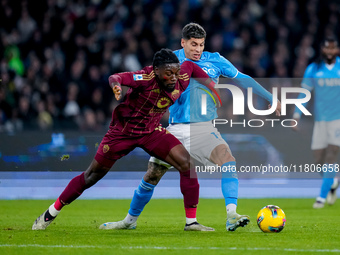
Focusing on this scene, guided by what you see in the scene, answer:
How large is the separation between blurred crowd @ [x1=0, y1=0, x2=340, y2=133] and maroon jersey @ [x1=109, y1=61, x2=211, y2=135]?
6.64m

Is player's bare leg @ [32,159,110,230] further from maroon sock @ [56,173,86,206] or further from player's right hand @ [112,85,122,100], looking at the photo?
player's right hand @ [112,85,122,100]

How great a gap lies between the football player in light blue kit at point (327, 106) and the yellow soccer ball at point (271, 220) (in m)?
3.86

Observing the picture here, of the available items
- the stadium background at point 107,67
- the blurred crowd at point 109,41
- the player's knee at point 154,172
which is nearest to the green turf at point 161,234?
the player's knee at point 154,172

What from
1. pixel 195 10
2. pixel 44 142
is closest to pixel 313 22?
pixel 195 10

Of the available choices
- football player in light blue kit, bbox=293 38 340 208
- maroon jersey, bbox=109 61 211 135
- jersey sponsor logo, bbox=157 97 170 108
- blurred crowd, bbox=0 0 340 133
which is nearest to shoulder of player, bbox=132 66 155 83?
maroon jersey, bbox=109 61 211 135

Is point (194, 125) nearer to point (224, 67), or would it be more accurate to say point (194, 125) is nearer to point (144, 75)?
point (224, 67)

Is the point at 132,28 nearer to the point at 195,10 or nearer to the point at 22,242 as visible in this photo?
the point at 195,10

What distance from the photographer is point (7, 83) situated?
13961 mm

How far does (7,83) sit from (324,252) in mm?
9966

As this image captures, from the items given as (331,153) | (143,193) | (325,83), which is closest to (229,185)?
(143,193)

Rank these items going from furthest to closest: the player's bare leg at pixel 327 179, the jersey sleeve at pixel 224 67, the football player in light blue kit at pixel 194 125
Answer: the player's bare leg at pixel 327 179, the jersey sleeve at pixel 224 67, the football player in light blue kit at pixel 194 125

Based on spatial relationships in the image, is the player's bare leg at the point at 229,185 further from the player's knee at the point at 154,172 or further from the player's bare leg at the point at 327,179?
the player's bare leg at the point at 327,179

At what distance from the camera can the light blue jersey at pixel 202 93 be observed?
24.1ft

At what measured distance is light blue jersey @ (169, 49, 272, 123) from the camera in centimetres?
735
